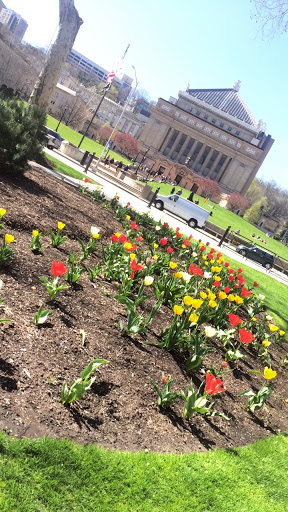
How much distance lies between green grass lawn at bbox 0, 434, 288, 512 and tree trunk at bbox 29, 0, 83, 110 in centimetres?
1152

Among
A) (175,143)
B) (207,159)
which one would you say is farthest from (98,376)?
(207,159)

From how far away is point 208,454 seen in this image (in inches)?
128

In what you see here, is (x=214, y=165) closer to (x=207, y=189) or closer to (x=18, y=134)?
(x=207, y=189)

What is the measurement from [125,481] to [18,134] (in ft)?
23.5

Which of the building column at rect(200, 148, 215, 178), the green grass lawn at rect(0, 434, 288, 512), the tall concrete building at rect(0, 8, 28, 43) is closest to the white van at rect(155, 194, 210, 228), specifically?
the green grass lawn at rect(0, 434, 288, 512)

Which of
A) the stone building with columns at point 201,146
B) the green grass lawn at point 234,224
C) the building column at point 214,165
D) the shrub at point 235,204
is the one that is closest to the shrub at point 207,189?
the shrub at point 235,204

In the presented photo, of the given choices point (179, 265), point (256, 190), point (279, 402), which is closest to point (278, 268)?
point (179, 265)

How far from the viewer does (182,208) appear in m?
29.1

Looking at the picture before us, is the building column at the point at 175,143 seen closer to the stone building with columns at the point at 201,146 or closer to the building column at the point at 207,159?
the stone building with columns at the point at 201,146

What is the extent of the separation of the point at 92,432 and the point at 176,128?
303ft

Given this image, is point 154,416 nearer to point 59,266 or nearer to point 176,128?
point 59,266

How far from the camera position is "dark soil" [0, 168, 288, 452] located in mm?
2773

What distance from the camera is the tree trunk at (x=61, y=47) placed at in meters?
11.5

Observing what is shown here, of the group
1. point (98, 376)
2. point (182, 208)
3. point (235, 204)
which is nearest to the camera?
point (98, 376)
